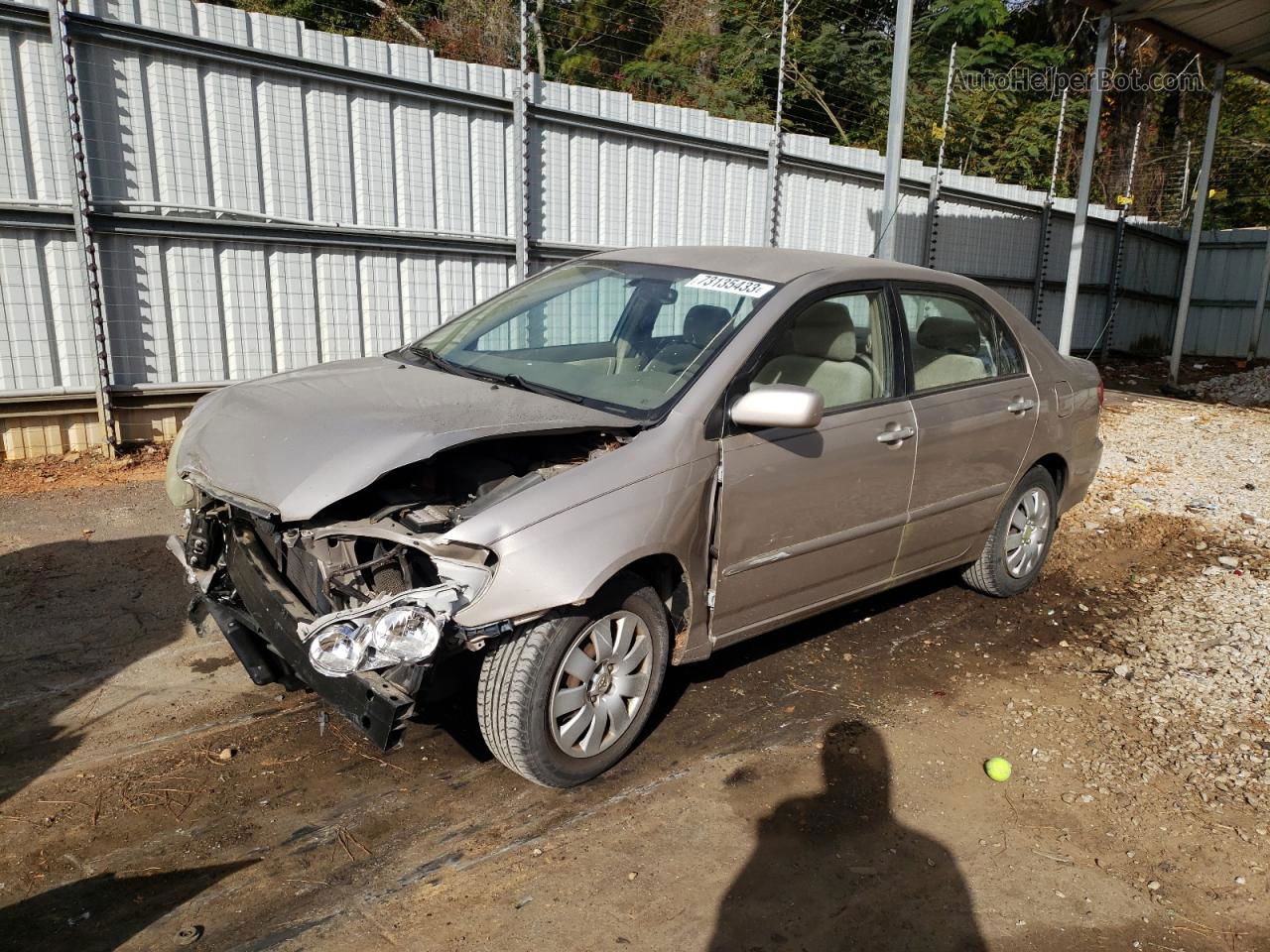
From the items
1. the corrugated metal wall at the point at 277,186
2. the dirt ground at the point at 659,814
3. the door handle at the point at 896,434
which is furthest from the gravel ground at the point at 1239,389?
the door handle at the point at 896,434

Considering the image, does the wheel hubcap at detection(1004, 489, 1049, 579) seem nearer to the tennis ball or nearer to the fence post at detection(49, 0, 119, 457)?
the tennis ball

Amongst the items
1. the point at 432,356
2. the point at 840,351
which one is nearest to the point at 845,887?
the point at 840,351

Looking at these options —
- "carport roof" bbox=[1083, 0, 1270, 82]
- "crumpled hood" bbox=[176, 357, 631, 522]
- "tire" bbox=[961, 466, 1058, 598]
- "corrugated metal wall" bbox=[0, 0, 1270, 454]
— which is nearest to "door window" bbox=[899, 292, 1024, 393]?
"tire" bbox=[961, 466, 1058, 598]

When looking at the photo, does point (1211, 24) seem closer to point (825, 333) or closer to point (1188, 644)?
point (1188, 644)

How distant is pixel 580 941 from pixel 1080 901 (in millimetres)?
1523

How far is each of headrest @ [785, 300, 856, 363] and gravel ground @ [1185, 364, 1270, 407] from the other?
11147mm

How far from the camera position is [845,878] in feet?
9.78

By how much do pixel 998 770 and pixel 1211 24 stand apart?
33.5 ft

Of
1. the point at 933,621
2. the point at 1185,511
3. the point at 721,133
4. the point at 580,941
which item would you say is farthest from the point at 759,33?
the point at 580,941

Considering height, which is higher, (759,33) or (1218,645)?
(759,33)

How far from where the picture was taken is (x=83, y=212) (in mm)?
6430

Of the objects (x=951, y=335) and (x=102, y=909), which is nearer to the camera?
(x=102, y=909)

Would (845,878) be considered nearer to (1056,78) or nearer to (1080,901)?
(1080,901)

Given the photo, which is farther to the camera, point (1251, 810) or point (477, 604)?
point (1251, 810)
